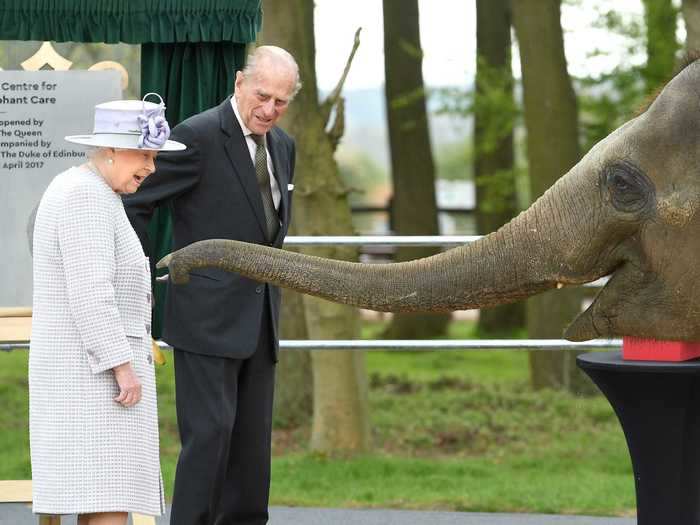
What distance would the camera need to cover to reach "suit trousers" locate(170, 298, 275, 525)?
5.65m

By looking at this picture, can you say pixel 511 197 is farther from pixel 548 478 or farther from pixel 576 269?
pixel 576 269

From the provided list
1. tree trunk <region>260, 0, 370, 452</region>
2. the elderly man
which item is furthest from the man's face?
tree trunk <region>260, 0, 370, 452</region>

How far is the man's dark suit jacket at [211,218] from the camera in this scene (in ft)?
18.6

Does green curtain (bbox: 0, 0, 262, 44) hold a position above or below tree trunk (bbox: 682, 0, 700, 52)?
below

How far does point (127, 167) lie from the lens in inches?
191

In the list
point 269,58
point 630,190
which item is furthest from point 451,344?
point 630,190

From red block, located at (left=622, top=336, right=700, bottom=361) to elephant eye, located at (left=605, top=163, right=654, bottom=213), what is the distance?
435 millimetres

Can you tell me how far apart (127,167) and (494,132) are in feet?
42.5

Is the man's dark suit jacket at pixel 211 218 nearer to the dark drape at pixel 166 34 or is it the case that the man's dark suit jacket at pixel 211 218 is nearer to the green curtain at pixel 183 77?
the dark drape at pixel 166 34

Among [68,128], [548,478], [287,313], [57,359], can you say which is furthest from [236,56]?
[287,313]

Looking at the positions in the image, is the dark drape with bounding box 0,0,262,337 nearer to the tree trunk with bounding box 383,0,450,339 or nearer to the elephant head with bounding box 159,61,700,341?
the elephant head with bounding box 159,61,700,341

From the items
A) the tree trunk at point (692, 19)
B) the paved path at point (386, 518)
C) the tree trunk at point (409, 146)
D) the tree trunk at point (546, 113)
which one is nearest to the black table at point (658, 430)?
the paved path at point (386, 518)

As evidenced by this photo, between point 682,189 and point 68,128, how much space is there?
3507mm

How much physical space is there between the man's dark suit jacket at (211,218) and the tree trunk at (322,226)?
4.19 metres
